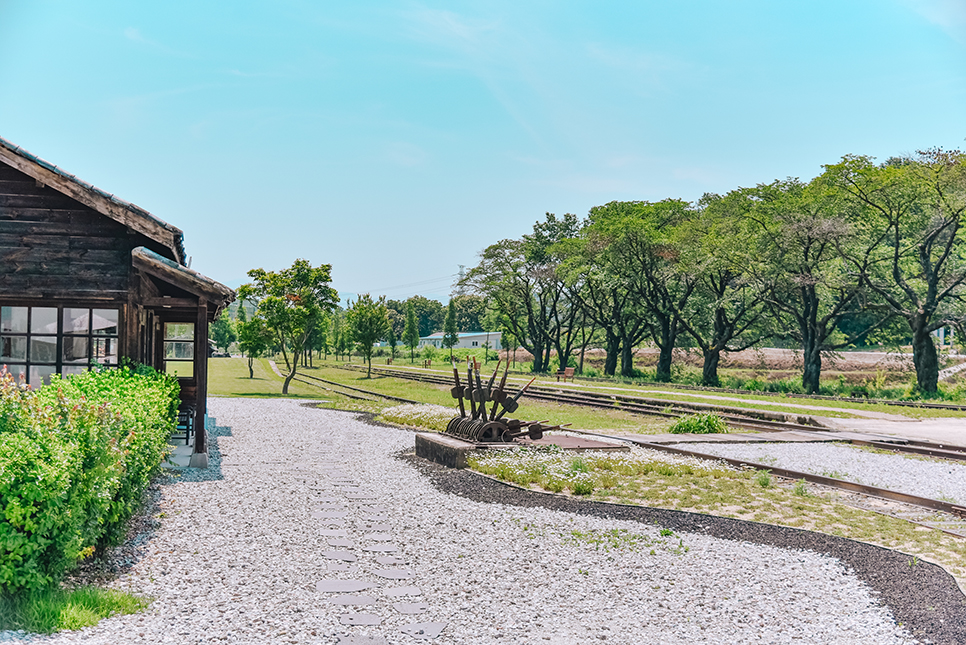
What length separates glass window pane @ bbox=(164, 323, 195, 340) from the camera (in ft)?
52.2

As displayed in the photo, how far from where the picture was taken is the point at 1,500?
4.16 meters

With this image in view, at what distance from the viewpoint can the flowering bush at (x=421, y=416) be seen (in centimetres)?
1733

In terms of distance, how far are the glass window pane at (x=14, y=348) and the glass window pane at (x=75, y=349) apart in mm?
545

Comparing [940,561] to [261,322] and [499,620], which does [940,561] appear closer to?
[499,620]

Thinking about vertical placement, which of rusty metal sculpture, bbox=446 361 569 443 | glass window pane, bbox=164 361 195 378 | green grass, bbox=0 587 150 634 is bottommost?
green grass, bbox=0 587 150 634

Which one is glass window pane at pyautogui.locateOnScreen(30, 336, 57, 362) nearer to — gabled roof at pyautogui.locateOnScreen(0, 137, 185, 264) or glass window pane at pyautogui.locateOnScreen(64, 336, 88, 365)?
glass window pane at pyautogui.locateOnScreen(64, 336, 88, 365)

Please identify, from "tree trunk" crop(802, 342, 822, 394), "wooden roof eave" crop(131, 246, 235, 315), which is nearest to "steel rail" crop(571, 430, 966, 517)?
"wooden roof eave" crop(131, 246, 235, 315)

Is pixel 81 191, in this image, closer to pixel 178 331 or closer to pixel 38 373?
pixel 38 373

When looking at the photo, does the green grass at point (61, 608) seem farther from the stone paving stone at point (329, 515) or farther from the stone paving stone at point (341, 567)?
the stone paving stone at point (329, 515)

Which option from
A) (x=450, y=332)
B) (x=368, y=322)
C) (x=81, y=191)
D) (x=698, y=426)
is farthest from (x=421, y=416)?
(x=450, y=332)

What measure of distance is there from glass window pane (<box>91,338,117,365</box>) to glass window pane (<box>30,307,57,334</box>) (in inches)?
21.6

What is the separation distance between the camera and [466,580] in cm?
575

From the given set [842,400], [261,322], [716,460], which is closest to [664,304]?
[842,400]

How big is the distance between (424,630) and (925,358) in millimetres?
31533
